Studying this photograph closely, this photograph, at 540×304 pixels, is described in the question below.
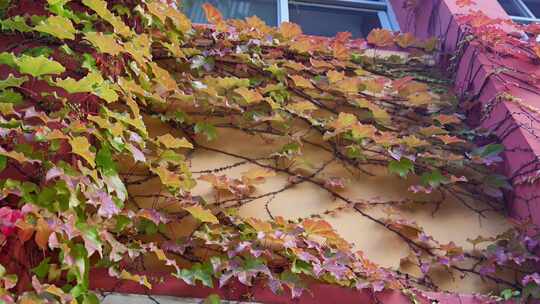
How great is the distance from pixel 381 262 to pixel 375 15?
224cm

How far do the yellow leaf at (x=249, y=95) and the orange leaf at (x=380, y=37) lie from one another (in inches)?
33.1

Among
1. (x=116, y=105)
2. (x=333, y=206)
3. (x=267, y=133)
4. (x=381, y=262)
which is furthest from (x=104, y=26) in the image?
(x=381, y=262)

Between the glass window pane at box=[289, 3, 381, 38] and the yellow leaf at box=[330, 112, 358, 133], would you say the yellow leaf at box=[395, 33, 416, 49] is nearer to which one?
the glass window pane at box=[289, 3, 381, 38]

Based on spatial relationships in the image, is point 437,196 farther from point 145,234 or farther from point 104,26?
point 104,26

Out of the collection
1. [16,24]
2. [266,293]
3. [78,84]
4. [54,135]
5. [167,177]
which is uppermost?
[16,24]

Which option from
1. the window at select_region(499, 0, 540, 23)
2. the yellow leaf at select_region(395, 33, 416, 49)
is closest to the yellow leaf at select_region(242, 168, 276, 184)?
the yellow leaf at select_region(395, 33, 416, 49)

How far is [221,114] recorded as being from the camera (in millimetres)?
2135

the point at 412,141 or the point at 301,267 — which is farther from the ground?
the point at 412,141

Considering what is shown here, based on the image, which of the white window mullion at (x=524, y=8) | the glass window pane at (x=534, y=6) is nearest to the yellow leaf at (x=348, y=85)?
the white window mullion at (x=524, y=8)

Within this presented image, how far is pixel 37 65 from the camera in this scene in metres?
1.44

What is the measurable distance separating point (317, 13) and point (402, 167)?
175 cm

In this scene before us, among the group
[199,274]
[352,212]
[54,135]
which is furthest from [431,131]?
[54,135]

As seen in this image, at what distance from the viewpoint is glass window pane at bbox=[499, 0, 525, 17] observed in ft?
11.9

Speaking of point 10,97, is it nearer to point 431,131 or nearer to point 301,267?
point 301,267
